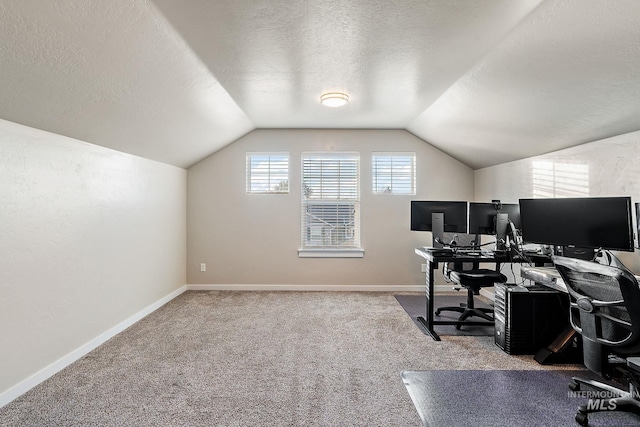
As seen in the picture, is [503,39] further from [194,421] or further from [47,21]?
[194,421]

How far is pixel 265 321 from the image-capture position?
3.48 m

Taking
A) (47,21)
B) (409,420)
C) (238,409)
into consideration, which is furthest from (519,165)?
(47,21)

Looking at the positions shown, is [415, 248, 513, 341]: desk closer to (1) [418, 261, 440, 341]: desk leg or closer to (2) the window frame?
(1) [418, 261, 440, 341]: desk leg

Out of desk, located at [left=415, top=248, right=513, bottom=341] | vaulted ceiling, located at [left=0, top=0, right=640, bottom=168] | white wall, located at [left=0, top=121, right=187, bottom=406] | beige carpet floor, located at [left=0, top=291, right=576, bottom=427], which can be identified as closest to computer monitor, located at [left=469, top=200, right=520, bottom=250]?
desk, located at [left=415, top=248, right=513, bottom=341]

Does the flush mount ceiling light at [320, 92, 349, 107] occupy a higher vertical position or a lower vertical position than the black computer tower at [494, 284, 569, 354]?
higher

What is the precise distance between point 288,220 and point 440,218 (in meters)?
2.24

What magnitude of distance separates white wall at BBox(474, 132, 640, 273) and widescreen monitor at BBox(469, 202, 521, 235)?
45 cm

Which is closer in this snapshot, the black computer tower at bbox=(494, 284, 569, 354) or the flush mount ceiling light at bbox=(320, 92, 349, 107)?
the black computer tower at bbox=(494, 284, 569, 354)

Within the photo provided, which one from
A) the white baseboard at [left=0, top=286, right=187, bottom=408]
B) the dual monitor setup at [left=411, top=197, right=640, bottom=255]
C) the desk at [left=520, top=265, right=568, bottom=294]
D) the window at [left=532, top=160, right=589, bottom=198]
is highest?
the window at [left=532, top=160, right=589, bottom=198]

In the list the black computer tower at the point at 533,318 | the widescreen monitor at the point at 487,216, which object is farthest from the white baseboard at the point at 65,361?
the widescreen monitor at the point at 487,216

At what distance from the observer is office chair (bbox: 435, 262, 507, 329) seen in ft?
10.4

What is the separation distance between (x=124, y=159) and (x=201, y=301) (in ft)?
6.75

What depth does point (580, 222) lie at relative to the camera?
242 cm

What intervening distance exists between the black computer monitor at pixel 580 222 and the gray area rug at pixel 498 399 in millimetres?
1044
